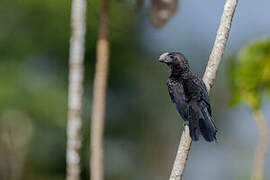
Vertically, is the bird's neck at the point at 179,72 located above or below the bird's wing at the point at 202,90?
above

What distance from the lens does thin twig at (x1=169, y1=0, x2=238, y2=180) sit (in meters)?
3.83

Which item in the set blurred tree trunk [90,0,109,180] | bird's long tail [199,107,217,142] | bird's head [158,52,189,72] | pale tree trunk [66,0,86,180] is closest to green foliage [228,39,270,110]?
blurred tree trunk [90,0,109,180]

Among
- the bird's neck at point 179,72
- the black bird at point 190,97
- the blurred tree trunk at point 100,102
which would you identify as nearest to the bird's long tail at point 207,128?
the black bird at point 190,97

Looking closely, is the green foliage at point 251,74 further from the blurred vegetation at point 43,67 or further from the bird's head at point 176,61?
the blurred vegetation at point 43,67

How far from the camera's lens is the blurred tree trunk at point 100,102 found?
6.21 meters

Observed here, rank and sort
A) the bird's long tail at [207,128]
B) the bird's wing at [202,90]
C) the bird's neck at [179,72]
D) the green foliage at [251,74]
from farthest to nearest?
the green foliage at [251,74] < the bird's neck at [179,72] < the bird's wing at [202,90] < the bird's long tail at [207,128]

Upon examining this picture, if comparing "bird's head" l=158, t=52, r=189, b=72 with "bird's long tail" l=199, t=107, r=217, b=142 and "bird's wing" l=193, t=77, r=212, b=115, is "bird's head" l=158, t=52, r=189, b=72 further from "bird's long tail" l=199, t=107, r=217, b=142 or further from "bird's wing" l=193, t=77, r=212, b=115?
"bird's long tail" l=199, t=107, r=217, b=142

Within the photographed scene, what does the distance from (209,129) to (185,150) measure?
6.9 inches

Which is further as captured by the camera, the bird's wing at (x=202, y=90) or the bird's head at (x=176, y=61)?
the bird's head at (x=176, y=61)

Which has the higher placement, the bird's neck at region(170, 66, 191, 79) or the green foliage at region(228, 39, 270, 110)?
the bird's neck at region(170, 66, 191, 79)

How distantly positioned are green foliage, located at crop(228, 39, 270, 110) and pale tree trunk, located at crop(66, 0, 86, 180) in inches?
54.9

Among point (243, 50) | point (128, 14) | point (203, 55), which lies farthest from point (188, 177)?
point (243, 50)

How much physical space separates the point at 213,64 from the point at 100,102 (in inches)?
99.7

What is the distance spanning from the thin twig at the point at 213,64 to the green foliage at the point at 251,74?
2.28 metres
